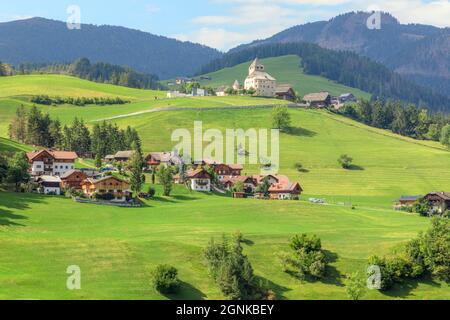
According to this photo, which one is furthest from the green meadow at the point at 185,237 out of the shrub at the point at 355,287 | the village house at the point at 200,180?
the village house at the point at 200,180

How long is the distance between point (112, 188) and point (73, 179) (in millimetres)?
10025

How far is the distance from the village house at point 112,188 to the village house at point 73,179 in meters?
6.01

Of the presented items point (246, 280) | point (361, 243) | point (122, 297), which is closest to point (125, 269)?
point (122, 297)

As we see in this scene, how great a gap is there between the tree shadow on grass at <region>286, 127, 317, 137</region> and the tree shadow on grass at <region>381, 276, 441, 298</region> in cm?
11569

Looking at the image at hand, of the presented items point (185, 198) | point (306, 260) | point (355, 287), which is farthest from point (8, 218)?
point (355, 287)

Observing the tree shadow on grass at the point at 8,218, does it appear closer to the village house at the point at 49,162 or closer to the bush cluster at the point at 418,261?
the village house at the point at 49,162

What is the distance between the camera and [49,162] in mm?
131500

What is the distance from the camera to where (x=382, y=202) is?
130 metres

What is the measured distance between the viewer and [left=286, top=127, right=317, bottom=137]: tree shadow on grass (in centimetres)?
19290

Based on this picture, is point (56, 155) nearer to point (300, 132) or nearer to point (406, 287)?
point (406, 287)

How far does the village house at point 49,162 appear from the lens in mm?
129875

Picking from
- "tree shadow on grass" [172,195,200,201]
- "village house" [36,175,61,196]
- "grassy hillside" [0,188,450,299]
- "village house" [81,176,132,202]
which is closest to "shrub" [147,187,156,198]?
"tree shadow on grass" [172,195,200,201]
